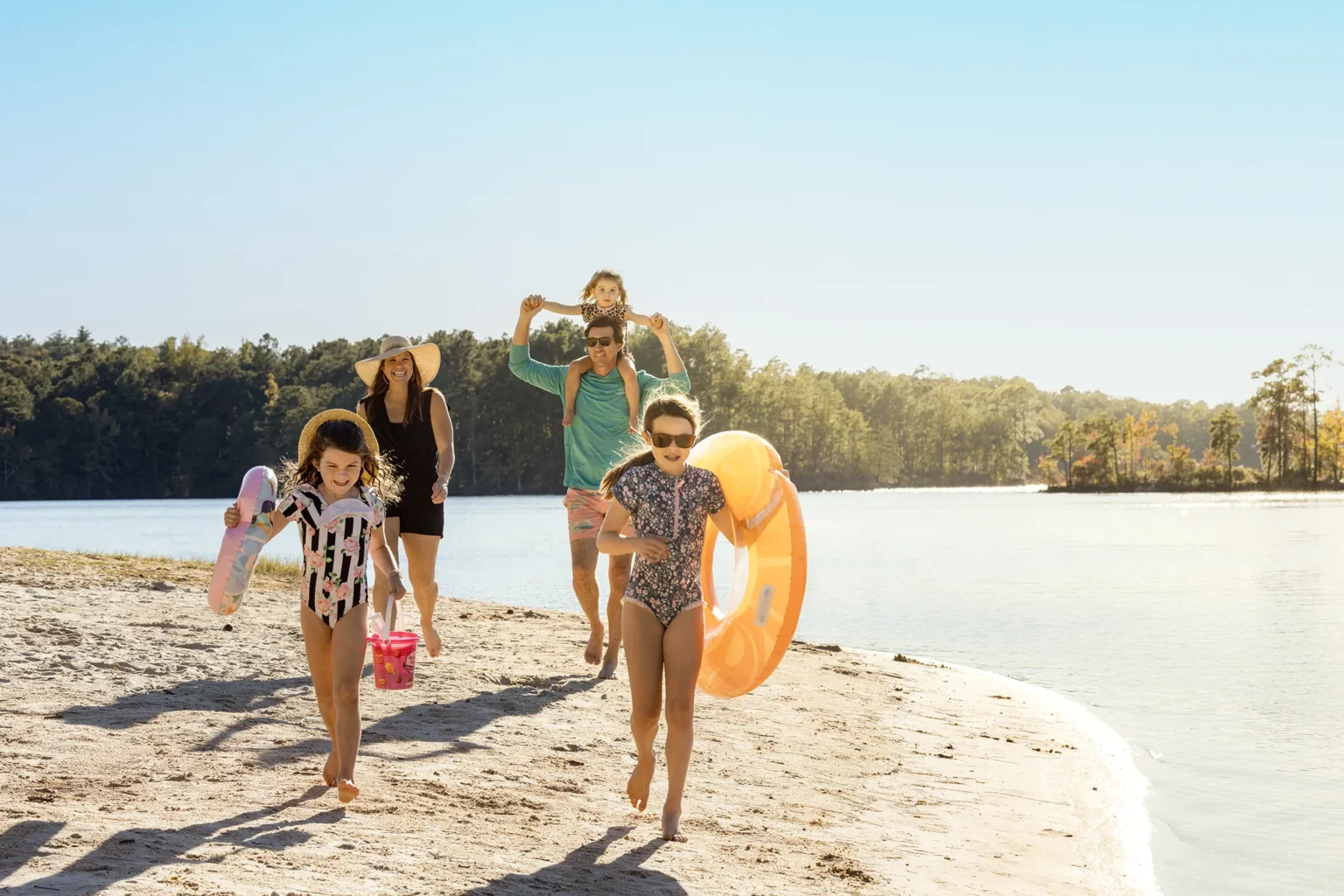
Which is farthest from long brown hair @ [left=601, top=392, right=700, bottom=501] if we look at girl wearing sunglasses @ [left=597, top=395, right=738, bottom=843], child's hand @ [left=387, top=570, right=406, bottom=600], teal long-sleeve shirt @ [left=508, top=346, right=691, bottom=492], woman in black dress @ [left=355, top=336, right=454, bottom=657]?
teal long-sleeve shirt @ [left=508, top=346, right=691, bottom=492]

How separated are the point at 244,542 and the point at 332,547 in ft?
1.89

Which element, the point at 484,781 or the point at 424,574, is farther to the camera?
the point at 424,574

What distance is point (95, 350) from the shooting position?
92938 millimetres

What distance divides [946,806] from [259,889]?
3.30m

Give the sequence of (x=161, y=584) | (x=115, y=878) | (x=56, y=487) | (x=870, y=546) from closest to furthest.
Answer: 1. (x=115, y=878)
2. (x=161, y=584)
3. (x=870, y=546)
4. (x=56, y=487)

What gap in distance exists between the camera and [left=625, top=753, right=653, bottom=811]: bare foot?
4652mm

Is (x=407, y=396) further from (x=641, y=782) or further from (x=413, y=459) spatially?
(x=641, y=782)

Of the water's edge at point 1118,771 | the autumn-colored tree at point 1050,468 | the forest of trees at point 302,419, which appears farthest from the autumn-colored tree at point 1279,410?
the water's edge at point 1118,771

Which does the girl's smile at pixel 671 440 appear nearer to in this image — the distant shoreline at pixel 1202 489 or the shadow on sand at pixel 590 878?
the shadow on sand at pixel 590 878

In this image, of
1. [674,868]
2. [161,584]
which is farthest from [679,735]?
[161,584]

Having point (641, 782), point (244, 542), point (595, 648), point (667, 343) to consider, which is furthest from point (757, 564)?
point (595, 648)

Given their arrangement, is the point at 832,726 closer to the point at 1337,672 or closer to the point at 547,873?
the point at 547,873

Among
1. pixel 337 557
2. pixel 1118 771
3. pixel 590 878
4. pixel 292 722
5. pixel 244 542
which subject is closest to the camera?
pixel 590 878

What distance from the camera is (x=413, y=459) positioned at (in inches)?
273
